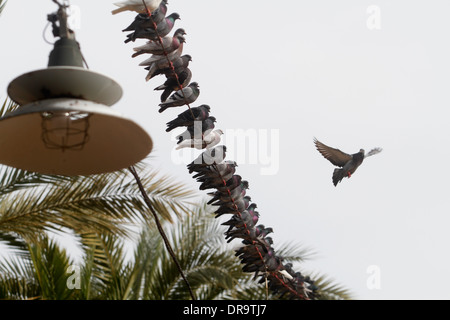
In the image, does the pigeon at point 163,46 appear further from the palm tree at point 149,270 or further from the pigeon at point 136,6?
the palm tree at point 149,270

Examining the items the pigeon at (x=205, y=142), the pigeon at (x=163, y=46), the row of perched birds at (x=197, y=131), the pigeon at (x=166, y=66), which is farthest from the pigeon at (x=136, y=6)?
the pigeon at (x=205, y=142)

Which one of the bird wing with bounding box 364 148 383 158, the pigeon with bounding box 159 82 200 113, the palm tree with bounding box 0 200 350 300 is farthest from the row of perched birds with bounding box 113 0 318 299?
the palm tree with bounding box 0 200 350 300

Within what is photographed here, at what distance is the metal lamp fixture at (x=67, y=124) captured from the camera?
2207mm

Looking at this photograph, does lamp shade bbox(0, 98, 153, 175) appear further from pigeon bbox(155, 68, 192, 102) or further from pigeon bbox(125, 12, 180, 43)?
pigeon bbox(155, 68, 192, 102)

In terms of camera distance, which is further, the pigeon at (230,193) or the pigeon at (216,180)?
the pigeon at (230,193)

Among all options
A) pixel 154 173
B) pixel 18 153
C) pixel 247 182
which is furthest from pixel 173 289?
pixel 18 153

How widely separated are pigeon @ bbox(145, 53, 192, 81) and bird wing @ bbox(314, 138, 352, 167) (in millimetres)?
1123

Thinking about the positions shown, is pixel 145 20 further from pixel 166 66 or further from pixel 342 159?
pixel 342 159

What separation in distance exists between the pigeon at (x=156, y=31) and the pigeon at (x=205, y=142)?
0.62 meters

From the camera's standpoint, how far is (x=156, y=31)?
337 cm

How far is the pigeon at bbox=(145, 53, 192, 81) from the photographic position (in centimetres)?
352

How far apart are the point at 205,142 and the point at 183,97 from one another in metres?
0.31
